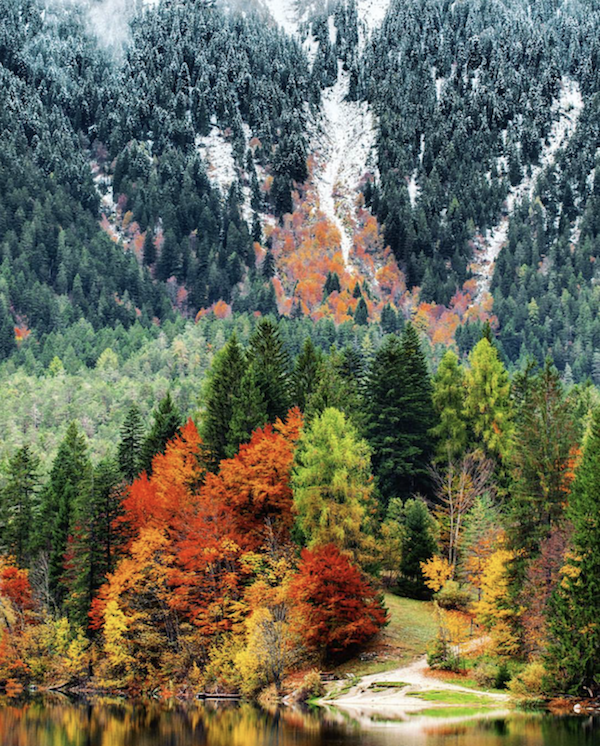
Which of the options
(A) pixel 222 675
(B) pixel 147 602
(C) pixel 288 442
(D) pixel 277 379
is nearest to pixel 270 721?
(A) pixel 222 675

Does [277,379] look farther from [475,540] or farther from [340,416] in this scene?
[475,540]

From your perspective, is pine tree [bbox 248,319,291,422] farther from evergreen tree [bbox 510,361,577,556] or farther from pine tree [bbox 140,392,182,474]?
evergreen tree [bbox 510,361,577,556]

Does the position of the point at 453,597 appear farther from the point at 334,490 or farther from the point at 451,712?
the point at 451,712

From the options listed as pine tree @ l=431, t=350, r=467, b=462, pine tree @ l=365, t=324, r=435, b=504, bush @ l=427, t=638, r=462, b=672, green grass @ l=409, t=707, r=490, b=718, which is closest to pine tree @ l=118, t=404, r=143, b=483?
pine tree @ l=365, t=324, r=435, b=504

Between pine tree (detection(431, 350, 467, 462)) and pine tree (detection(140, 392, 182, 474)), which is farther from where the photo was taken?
pine tree (detection(140, 392, 182, 474))

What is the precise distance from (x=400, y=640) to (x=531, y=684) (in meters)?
14.7

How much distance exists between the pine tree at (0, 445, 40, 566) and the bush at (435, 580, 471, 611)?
4111cm

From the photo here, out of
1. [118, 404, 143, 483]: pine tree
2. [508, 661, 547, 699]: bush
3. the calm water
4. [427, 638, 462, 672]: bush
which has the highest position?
[118, 404, 143, 483]: pine tree

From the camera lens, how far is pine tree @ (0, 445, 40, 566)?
96.2 metres

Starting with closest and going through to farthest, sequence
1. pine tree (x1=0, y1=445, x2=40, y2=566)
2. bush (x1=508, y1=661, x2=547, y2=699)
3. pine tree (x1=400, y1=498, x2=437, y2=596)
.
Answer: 1. bush (x1=508, y1=661, x2=547, y2=699)
2. pine tree (x1=400, y1=498, x2=437, y2=596)
3. pine tree (x1=0, y1=445, x2=40, y2=566)

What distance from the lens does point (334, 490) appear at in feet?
239

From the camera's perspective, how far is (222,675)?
7088 cm

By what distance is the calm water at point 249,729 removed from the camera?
156 ft

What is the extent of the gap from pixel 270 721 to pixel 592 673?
1742 cm
